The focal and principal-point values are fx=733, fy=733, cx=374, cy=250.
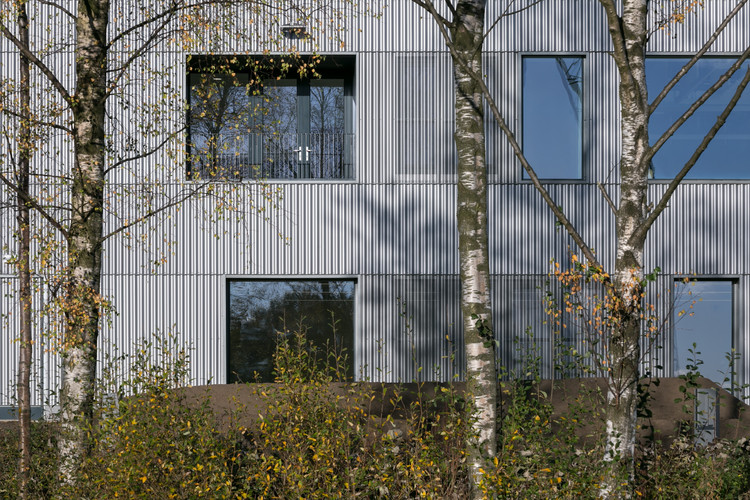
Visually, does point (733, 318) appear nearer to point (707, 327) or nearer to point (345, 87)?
point (707, 327)

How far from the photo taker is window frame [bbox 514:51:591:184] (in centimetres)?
1236

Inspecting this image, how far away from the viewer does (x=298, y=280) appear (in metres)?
12.3

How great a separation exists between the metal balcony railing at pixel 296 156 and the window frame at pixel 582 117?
2870 mm

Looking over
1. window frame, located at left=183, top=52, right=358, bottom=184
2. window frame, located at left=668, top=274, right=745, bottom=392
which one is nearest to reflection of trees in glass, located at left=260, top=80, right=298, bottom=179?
window frame, located at left=183, top=52, right=358, bottom=184

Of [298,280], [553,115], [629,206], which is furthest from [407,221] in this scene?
[629,206]

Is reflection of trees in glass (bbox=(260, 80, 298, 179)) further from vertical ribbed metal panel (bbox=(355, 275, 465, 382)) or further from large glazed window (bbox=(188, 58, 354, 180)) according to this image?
vertical ribbed metal panel (bbox=(355, 275, 465, 382))

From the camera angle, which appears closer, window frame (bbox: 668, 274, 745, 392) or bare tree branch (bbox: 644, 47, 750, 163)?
bare tree branch (bbox: 644, 47, 750, 163)

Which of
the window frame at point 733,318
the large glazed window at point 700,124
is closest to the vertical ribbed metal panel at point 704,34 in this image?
the large glazed window at point 700,124

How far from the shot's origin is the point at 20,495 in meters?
5.84

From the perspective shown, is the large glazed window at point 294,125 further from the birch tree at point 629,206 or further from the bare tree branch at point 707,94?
→ the bare tree branch at point 707,94

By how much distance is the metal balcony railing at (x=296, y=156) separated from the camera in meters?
12.4

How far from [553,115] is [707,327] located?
446 cm

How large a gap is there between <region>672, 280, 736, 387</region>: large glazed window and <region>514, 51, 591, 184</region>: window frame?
2.52 meters

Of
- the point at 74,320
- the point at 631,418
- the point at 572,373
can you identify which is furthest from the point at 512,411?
the point at 572,373
